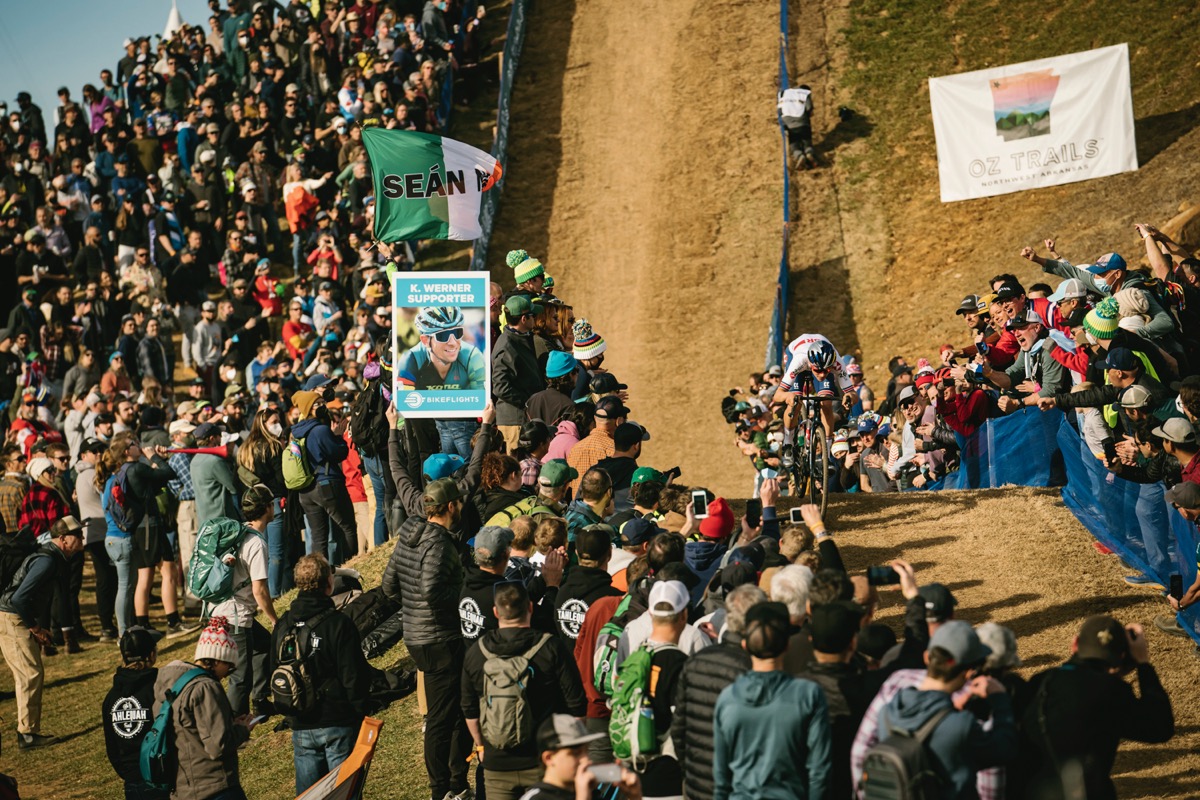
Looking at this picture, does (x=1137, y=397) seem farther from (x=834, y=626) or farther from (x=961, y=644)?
(x=961, y=644)

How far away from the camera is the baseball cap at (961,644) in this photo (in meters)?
5.73

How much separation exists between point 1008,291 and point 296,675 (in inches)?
353

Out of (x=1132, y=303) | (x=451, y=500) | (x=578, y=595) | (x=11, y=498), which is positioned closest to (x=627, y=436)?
(x=451, y=500)

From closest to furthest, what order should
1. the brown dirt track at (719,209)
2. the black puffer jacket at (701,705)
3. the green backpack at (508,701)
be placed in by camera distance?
the black puffer jacket at (701,705), the green backpack at (508,701), the brown dirt track at (719,209)

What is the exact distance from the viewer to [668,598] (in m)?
7.09

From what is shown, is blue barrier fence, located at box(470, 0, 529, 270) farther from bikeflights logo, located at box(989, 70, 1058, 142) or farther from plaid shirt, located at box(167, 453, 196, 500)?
bikeflights logo, located at box(989, 70, 1058, 142)

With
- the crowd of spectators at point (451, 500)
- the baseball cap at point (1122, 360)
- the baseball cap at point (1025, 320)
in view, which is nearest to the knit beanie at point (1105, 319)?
the crowd of spectators at point (451, 500)

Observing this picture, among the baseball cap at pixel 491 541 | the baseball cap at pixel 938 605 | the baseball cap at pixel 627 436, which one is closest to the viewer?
the baseball cap at pixel 938 605

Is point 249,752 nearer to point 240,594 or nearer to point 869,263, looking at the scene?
point 240,594

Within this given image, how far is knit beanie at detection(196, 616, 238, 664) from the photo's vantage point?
26.8 feet

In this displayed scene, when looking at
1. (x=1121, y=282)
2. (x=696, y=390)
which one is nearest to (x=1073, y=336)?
(x=1121, y=282)

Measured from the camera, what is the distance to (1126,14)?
27.2 metres

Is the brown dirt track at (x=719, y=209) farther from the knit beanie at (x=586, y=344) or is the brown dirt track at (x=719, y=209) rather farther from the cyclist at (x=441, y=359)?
the cyclist at (x=441, y=359)

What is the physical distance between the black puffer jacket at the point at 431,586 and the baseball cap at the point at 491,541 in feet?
2.73
